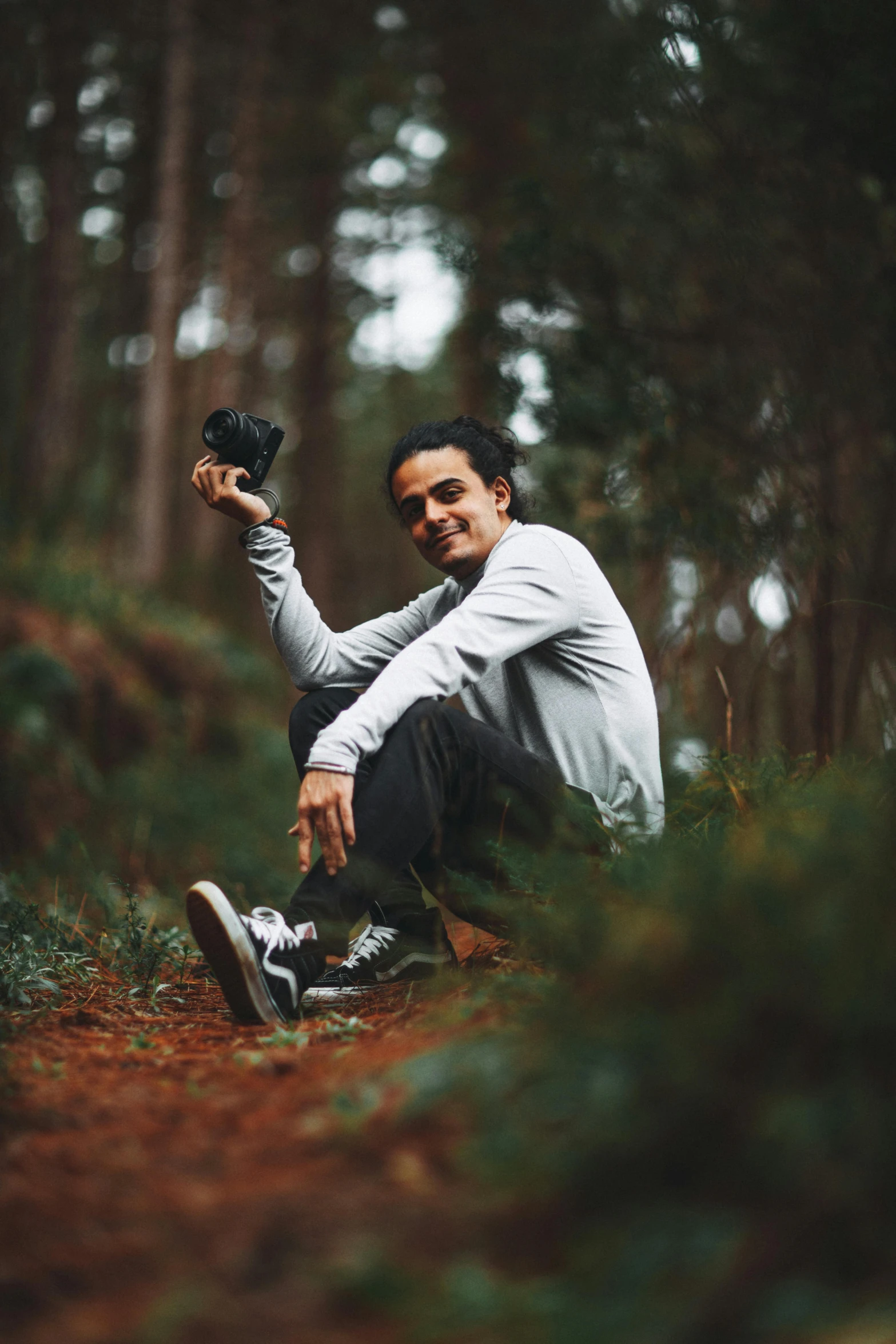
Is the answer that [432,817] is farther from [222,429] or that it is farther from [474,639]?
[222,429]

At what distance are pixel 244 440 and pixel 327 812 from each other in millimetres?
1184

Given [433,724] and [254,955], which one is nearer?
[254,955]

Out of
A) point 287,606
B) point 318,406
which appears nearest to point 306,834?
point 287,606

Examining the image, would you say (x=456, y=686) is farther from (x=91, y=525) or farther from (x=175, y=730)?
(x=91, y=525)

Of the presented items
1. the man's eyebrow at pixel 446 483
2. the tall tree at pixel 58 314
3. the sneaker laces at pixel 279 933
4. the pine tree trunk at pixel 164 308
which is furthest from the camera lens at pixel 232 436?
the pine tree trunk at pixel 164 308

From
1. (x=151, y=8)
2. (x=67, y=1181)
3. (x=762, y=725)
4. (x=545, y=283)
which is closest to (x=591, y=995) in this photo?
(x=67, y=1181)

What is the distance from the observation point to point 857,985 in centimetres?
108

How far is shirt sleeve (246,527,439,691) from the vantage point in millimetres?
2742

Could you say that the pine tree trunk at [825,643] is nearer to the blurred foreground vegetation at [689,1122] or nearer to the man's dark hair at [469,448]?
the man's dark hair at [469,448]

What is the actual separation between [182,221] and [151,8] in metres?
2.22

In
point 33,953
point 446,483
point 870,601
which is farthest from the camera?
point 870,601

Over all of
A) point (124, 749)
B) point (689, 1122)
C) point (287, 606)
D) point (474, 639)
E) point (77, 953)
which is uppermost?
point (287, 606)

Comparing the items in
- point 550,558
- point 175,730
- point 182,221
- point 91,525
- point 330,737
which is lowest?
point 175,730

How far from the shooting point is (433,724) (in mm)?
2211
